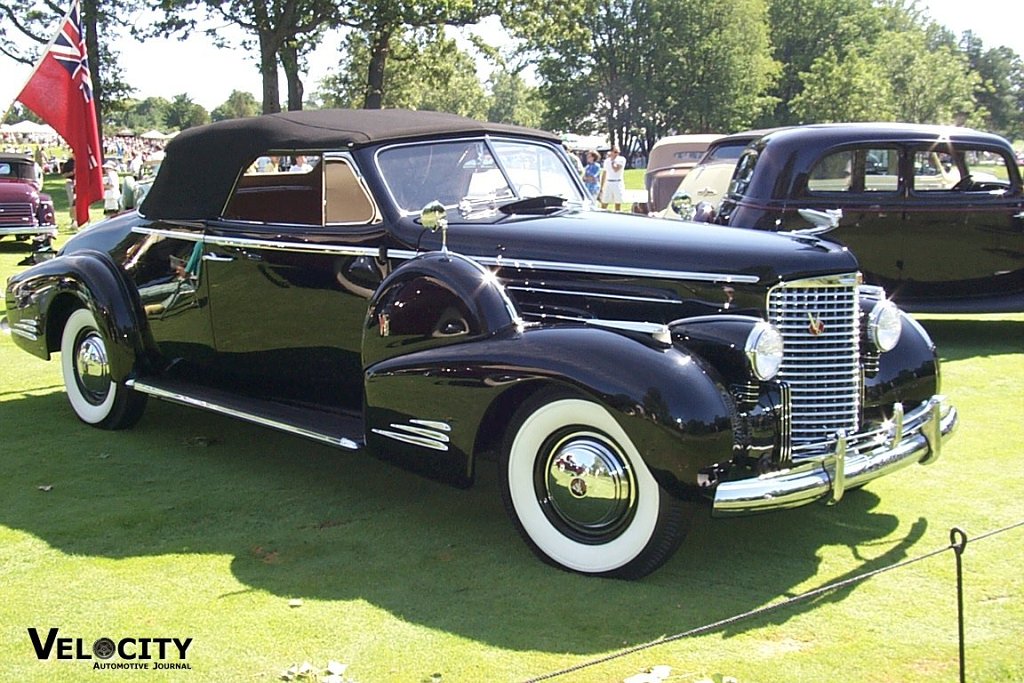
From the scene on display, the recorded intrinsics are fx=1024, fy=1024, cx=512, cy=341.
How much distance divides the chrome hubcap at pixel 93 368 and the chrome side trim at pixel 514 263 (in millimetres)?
1064

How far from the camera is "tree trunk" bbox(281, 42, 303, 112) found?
97.1ft

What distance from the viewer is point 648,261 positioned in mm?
4520

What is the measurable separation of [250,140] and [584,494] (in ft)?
9.79

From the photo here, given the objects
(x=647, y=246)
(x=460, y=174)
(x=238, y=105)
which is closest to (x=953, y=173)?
(x=460, y=174)

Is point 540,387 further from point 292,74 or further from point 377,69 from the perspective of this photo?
point 377,69

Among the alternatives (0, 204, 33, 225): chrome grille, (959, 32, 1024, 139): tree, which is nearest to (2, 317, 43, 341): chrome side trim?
(0, 204, 33, 225): chrome grille

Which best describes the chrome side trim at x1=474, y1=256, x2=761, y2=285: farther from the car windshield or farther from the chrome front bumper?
the chrome front bumper

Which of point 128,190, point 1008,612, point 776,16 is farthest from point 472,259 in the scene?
point 776,16

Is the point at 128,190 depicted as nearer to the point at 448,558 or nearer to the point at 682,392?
the point at 448,558

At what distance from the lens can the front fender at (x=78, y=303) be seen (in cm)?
623

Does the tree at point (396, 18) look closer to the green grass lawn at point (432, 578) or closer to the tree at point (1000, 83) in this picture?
the green grass lawn at point (432, 578)

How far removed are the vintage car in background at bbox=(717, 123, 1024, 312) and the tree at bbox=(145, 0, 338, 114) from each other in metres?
20.8

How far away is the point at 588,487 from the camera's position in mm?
4094

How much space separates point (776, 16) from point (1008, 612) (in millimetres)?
75964
